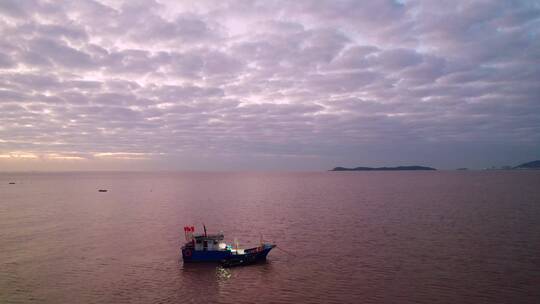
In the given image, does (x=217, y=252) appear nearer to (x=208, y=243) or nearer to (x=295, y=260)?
(x=208, y=243)

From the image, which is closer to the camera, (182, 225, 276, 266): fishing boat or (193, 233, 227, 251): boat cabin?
(182, 225, 276, 266): fishing boat

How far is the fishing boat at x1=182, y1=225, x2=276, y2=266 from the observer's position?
132ft

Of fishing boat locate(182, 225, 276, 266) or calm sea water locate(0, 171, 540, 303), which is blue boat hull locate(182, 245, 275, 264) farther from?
calm sea water locate(0, 171, 540, 303)

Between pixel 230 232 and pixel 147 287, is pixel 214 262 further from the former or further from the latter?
pixel 230 232

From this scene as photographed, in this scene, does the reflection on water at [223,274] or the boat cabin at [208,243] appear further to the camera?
the boat cabin at [208,243]

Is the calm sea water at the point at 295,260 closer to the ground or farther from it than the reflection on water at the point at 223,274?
farther from it

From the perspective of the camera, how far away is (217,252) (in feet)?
137

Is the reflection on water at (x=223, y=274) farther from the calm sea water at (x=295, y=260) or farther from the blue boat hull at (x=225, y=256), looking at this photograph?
the blue boat hull at (x=225, y=256)

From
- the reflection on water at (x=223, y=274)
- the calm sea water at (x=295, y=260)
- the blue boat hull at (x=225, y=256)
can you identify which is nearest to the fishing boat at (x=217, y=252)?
the blue boat hull at (x=225, y=256)

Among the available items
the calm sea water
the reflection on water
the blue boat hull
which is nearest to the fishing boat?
the blue boat hull

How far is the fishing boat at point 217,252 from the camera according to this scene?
40281mm

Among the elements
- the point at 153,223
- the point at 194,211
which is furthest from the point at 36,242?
the point at 194,211

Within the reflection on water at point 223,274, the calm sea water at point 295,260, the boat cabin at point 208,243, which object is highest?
the boat cabin at point 208,243

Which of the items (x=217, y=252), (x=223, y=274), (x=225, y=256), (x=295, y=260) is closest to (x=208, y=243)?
(x=217, y=252)
